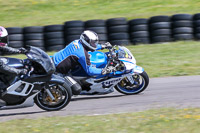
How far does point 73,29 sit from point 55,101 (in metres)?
6.60

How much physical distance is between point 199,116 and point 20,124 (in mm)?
2942

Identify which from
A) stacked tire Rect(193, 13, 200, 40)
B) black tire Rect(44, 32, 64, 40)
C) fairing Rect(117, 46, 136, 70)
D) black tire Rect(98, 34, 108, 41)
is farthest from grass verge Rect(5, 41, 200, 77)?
fairing Rect(117, 46, 136, 70)

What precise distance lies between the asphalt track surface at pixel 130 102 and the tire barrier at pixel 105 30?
4.77 meters

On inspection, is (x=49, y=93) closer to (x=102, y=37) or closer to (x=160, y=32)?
(x=102, y=37)

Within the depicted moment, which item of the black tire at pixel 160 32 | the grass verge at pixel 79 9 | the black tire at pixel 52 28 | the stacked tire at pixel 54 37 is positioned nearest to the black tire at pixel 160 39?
the black tire at pixel 160 32

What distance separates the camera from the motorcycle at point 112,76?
7934 millimetres

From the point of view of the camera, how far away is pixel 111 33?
13.5 metres

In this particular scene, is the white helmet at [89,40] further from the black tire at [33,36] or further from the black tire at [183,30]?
the black tire at [183,30]

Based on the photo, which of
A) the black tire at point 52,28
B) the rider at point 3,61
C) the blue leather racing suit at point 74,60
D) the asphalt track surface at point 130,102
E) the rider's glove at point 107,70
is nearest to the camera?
the rider at point 3,61

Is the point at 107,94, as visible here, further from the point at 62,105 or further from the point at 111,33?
the point at 111,33

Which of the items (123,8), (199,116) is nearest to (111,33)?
(123,8)

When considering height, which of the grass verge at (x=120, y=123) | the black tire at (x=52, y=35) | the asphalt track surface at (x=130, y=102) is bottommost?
the grass verge at (x=120, y=123)

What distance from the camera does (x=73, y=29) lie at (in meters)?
13.4

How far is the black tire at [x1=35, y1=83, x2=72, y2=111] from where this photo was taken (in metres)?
7.04
